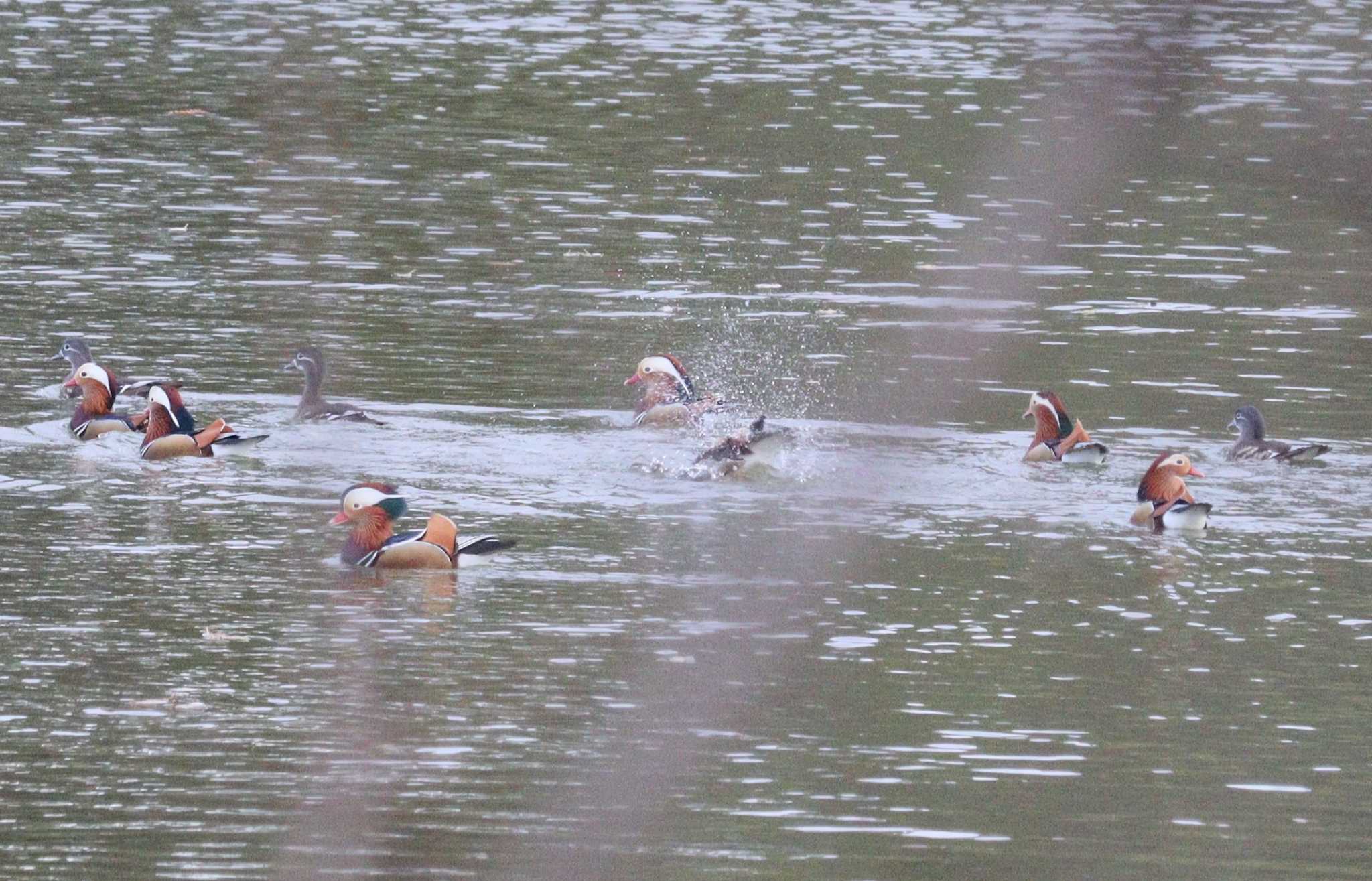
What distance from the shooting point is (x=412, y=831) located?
729 centimetres

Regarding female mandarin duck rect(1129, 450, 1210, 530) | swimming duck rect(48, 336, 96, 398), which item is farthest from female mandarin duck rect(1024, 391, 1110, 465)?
swimming duck rect(48, 336, 96, 398)

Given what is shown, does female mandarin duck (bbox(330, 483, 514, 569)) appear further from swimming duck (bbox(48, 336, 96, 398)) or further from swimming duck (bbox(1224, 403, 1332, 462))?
swimming duck (bbox(1224, 403, 1332, 462))

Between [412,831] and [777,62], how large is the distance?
1208 inches

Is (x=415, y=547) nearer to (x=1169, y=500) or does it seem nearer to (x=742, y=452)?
(x=742, y=452)

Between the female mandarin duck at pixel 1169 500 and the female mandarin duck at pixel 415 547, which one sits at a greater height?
the female mandarin duck at pixel 1169 500

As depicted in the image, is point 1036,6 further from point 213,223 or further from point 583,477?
point 213,223

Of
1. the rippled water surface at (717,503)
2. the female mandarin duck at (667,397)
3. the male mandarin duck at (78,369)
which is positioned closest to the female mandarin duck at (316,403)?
the rippled water surface at (717,503)

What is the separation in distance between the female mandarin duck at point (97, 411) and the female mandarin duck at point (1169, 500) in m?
6.40

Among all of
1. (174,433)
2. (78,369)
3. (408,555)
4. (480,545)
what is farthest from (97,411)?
(480,545)

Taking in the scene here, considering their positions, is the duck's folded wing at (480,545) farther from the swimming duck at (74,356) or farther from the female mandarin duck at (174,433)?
the swimming duck at (74,356)

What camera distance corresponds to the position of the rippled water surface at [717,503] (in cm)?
294

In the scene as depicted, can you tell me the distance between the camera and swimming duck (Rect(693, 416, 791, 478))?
13641 millimetres

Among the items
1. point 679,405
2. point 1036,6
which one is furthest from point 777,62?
point 1036,6

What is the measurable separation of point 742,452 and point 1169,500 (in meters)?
2.59
